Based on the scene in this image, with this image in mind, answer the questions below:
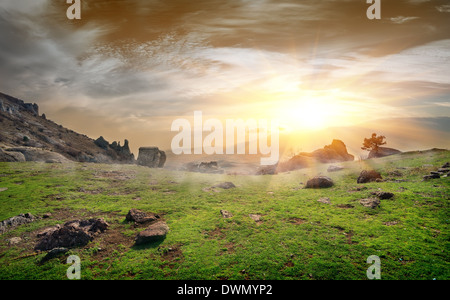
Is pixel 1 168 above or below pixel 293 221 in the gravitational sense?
above

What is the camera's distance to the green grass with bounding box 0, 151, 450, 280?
45.8ft

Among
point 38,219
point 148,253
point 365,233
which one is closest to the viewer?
point 148,253

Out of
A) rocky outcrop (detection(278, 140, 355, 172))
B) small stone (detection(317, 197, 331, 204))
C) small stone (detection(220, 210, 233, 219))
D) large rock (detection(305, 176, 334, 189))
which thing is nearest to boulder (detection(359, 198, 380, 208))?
small stone (detection(317, 197, 331, 204))

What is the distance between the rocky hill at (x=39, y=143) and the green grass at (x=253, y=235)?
1703 inches

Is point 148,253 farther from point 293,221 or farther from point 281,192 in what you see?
point 281,192

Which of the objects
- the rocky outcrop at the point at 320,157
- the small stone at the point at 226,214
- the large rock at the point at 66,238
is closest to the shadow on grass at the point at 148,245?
the large rock at the point at 66,238

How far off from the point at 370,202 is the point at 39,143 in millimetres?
124885

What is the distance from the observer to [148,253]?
16.2 metres

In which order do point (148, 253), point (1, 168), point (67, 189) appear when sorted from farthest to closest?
point (1, 168), point (67, 189), point (148, 253)

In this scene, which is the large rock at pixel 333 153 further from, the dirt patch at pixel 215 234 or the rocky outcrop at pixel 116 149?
the rocky outcrop at pixel 116 149

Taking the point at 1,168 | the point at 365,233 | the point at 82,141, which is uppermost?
the point at 82,141

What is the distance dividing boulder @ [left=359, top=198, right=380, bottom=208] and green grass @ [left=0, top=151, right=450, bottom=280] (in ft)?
2.10
